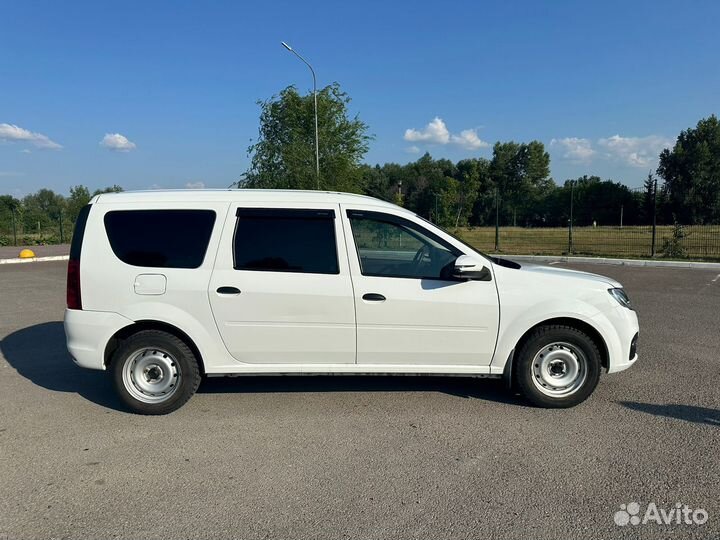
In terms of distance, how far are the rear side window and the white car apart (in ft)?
0.04

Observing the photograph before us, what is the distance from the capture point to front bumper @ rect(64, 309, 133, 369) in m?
4.24

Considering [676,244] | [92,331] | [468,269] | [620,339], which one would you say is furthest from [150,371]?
[676,244]

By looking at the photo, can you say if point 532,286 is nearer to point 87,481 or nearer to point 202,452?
point 202,452

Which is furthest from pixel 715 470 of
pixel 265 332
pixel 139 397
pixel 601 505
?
pixel 139 397

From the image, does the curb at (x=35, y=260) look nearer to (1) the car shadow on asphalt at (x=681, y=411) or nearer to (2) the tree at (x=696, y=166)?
(1) the car shadow on asphalt at (x=681, y=411)

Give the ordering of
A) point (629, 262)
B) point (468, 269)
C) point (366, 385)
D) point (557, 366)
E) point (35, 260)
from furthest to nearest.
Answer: point (35, 260)
point (629, 262)
point (366, 385)
point (557, 366)
point (468, 269)

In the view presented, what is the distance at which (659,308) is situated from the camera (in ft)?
29.1

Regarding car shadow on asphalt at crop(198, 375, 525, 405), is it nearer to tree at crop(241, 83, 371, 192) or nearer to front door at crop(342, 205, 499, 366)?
front door at crop(342, 205, 499, 366)

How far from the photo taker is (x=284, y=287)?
13.8 feet

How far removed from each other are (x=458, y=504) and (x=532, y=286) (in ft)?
6.63

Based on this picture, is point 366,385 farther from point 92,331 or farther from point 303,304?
point 92,331

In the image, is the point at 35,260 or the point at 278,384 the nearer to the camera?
the point at 278,384

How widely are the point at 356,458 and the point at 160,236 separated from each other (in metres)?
2.50

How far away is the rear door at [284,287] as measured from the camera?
4215 millimetres
